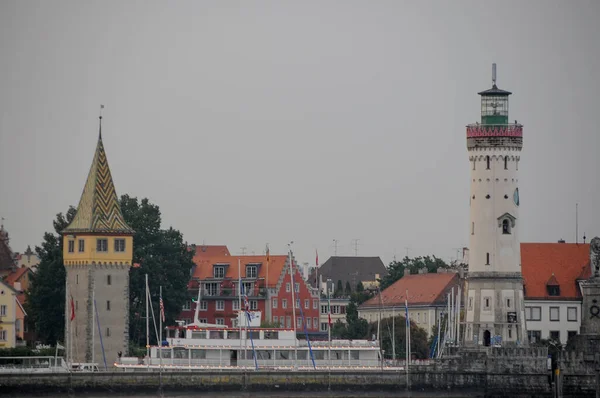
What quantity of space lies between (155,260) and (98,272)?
2409 cm

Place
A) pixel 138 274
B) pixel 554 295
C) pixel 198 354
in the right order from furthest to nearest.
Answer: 1. pixel 138 274
2. pixel 554 295
3. pixel 198 354

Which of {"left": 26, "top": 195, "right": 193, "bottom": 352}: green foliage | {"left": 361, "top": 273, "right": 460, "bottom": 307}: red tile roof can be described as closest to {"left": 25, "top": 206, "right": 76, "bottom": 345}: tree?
{"left": 26, "top": 195, "right": 193, "bottom": 352}: green foliage

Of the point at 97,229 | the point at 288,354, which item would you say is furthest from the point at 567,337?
the point at 97,229

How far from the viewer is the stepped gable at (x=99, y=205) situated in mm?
133125

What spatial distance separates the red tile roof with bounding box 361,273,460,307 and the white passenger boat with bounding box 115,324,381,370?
44168mm

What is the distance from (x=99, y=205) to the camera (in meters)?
134

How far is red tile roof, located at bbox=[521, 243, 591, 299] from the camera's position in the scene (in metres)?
145

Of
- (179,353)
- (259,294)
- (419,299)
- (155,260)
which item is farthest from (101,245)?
(419,299)

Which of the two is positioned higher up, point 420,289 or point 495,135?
point 495,135

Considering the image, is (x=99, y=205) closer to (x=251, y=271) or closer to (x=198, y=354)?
(x=198, y=354)

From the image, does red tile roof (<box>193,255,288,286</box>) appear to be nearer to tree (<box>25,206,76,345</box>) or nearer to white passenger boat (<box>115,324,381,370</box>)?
tree (<box>25,206,76,345</box>)

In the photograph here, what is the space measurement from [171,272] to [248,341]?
3194cm

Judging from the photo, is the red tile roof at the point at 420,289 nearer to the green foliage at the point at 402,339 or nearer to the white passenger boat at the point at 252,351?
the green foliage at the point at 402,339

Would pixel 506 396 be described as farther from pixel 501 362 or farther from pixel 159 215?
pixel 159 215
